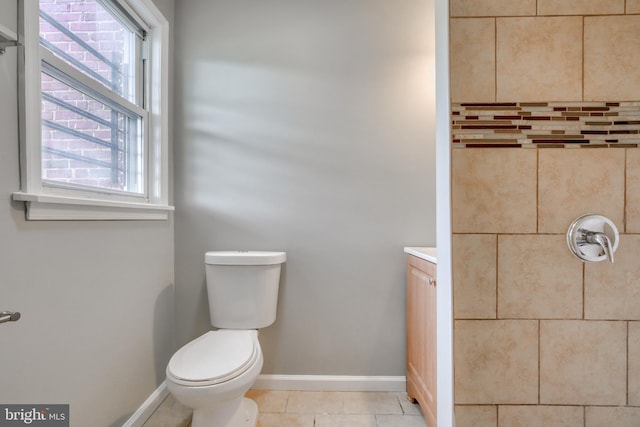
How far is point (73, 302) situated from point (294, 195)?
113 centimetres

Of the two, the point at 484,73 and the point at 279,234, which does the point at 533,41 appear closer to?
the point at 484,73

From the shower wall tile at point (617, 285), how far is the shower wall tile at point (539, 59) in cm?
44

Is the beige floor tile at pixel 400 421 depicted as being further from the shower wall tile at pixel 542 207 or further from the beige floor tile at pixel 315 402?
the shower wall tile at pixel 542 207

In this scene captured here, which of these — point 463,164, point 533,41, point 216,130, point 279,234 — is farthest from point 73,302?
point 533,41

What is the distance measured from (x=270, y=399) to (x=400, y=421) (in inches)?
27.1

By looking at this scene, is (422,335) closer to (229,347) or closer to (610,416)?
(610,416)

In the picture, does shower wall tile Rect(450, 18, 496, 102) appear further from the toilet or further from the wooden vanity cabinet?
the toilet

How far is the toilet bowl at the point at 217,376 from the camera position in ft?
4.02

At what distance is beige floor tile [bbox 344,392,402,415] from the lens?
→ 1.71 meters

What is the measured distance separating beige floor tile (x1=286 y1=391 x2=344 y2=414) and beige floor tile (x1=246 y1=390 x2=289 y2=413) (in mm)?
33

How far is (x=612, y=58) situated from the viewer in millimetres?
900

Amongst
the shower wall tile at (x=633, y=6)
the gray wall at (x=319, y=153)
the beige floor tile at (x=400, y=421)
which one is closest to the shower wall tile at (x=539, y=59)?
the shower wall tile at (x=633, y=6)

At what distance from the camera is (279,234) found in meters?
1.94

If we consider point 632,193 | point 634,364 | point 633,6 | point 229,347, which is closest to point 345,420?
point 229,347
